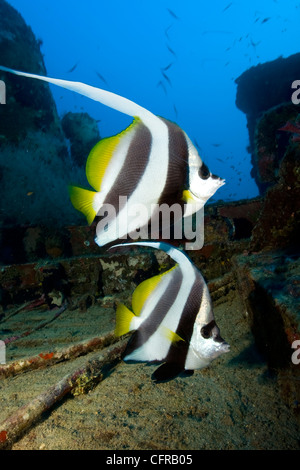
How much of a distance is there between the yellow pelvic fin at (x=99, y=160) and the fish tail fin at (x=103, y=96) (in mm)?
111

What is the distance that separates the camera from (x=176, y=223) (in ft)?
3.26

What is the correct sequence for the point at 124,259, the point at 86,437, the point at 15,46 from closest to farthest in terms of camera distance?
the point at 86,437 < the point at 124,259 < the point at 15,46

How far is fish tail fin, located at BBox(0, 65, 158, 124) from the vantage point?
0.66 m

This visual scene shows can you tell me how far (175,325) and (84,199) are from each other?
34.9 inches

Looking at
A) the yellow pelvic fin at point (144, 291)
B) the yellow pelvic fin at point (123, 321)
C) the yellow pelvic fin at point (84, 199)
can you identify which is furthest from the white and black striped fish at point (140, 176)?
the yellow pelvic fin at point (123, 321)

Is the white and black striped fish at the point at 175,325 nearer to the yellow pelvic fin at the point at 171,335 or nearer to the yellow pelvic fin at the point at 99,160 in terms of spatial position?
the yellow pelvic fin at the point at 171,335

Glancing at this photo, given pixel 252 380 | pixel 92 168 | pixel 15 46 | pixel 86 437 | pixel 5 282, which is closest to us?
pixel 92 168

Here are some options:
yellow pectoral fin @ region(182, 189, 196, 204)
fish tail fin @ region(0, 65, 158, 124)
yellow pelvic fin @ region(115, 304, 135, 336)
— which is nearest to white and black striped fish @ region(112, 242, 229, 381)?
yellow pelvic fin @ region(115, 304, 135, 336)

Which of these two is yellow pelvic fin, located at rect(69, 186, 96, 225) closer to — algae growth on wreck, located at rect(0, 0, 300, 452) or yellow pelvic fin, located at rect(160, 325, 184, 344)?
yellow pelvic fin, located at rect(160, 325, 184, 344)

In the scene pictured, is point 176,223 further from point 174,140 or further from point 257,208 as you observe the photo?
point 257,208

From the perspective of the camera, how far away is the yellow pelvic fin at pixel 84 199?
0.88 metres

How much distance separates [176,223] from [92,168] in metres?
0.34

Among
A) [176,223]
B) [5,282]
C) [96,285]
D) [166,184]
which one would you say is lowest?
[5,282]

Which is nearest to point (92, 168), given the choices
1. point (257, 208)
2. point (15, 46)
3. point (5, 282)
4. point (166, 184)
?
point (166, 184)
